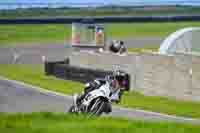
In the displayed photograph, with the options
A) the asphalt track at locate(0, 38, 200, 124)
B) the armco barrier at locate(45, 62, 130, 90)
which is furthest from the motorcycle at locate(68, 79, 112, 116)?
the armco barrier at locate(45, 62, 130, 90)

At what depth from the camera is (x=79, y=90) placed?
22.3 meters

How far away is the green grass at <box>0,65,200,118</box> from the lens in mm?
17219

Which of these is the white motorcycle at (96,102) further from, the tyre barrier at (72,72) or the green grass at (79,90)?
the tyre barrier at (72,72)

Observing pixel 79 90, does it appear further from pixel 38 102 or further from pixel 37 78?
pixel 37 78

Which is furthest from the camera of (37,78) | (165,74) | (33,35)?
(33,35)

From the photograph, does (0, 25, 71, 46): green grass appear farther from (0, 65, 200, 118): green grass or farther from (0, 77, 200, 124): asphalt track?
(0, 77, 200, 124): asphalt track

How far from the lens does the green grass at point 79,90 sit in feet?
56.5

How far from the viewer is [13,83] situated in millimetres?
25234

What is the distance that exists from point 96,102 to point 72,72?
14.7 metres

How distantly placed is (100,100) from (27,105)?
7.32m

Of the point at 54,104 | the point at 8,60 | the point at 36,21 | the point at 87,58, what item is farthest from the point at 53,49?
the point at 54,104

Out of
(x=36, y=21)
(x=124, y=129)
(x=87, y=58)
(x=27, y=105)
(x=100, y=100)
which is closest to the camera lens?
(x=124, y=129)

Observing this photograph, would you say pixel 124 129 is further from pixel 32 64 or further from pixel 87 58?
pixel 32 64

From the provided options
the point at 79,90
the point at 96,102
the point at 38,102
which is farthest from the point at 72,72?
the point at 96,102
